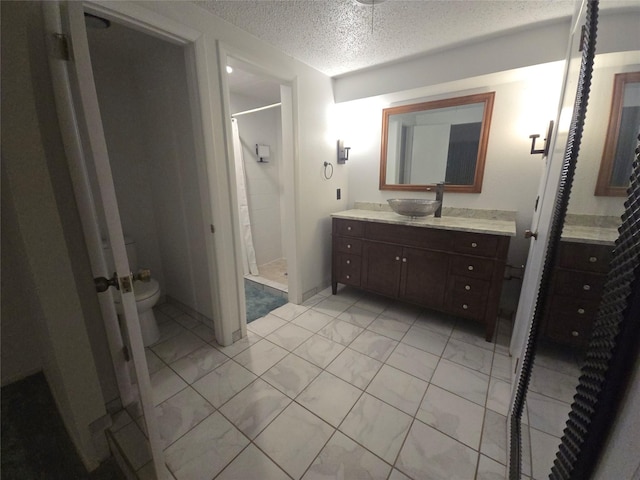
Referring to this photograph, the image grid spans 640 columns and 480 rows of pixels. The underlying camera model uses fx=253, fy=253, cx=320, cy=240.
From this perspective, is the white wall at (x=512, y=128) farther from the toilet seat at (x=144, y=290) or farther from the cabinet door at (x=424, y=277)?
the toilet seat at (x=144, y=290)

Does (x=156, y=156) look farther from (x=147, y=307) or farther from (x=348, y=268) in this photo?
(x=348, y=268)

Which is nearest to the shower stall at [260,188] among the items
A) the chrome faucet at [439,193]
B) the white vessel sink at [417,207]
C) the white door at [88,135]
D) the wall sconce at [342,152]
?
the wall sconce at [342,152]

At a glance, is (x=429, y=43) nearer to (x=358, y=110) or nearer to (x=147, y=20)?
(x=358, y=110)

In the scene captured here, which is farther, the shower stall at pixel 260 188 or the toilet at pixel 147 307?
the shower stall at pixel 260 188

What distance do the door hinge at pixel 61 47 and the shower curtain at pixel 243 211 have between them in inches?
83.2

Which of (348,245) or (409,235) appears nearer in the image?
(409,235)

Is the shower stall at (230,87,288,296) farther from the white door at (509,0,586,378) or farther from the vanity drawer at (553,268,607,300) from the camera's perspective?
the vanity drawer at (553,268,607,300)

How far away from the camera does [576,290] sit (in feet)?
2.28

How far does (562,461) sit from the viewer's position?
558 mm

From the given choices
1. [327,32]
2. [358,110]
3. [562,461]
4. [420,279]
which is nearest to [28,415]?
[562,461]

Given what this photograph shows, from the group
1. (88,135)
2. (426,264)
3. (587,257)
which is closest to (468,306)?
(426,264)

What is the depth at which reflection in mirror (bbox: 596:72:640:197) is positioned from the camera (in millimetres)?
514

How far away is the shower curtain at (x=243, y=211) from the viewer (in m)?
2.99

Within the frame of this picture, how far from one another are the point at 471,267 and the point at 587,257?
4.46ft
